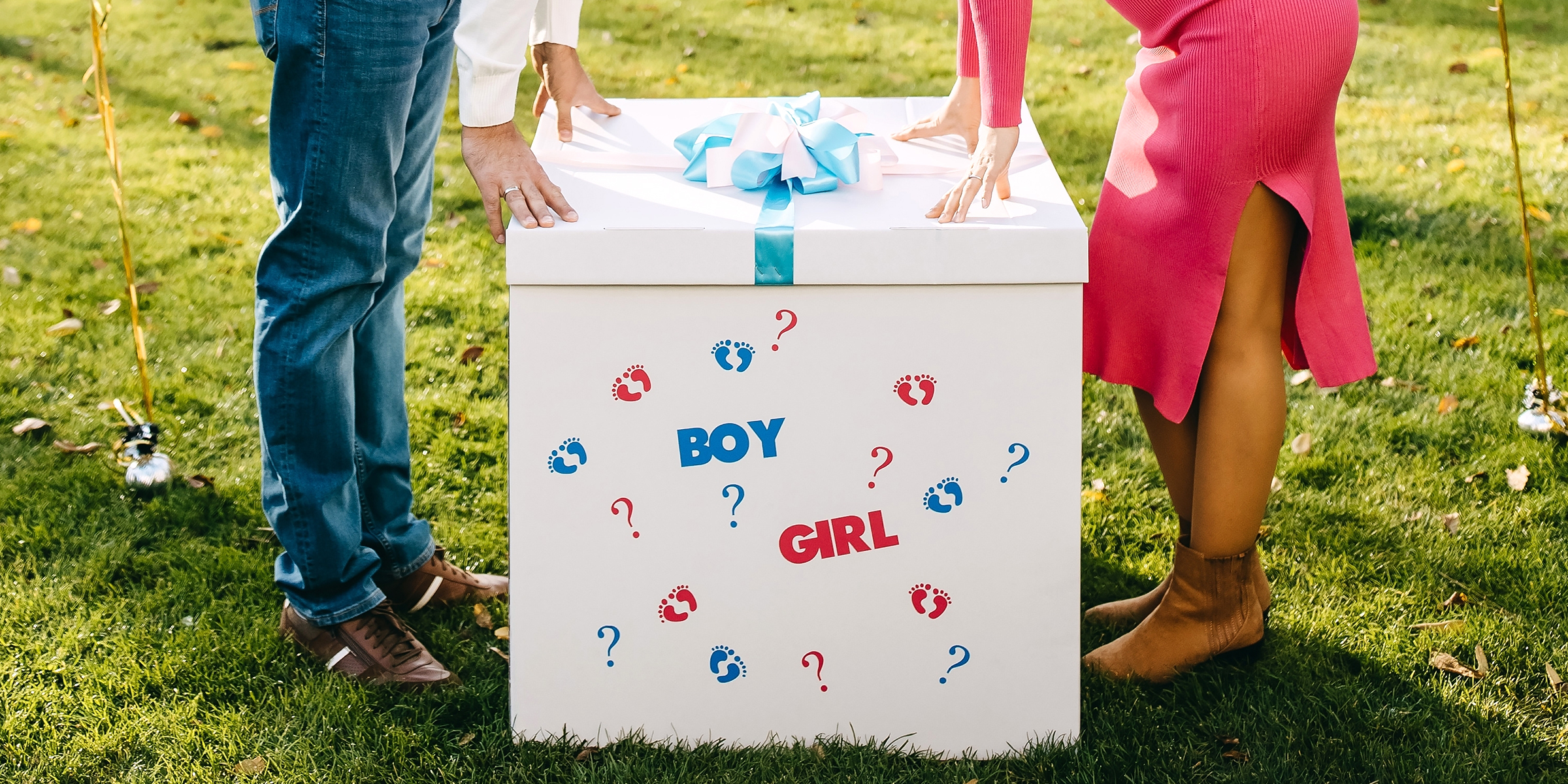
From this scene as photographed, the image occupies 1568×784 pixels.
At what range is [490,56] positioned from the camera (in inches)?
66.9

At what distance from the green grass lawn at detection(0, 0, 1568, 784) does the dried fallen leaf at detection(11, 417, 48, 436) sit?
1.4 inches

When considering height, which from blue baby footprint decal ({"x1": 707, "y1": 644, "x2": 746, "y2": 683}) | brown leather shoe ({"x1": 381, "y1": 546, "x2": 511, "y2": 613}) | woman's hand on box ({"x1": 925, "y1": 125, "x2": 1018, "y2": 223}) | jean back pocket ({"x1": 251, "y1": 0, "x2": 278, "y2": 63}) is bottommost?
brown leather shoe ({"x1": 381, "y1": 546, "x2": 511, "y2": 613})

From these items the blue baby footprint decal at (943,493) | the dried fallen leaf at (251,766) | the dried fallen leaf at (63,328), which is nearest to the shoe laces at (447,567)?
the dried fallen leaf at (251,766)

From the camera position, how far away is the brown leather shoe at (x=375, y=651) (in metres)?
1.97

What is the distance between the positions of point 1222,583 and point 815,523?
2.20 ft

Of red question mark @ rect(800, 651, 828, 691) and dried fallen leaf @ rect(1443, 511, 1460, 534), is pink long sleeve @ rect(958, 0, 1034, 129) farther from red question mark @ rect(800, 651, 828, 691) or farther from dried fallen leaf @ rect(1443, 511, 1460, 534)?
dried fallen leaf @ rect(1443, 511, 1460, 534)

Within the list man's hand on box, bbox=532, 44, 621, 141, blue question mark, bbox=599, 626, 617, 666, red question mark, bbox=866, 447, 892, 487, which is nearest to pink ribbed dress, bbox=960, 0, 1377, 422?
red question mark, bbox=866, 447, 892, 487

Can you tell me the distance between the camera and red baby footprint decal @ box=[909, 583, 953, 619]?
1736 millimetres

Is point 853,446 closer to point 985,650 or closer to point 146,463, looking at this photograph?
point 985,650

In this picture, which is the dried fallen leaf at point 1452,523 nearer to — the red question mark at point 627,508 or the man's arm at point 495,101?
the red question mark at point 627,508

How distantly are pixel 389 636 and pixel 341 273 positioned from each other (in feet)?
1.96

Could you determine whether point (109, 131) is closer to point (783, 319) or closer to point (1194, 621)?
point (783, 319)

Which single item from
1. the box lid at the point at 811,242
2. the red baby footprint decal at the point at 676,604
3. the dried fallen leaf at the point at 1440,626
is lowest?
the dried fallen leaf at the point at 1440,626

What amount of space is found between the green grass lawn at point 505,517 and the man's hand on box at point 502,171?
76cm
